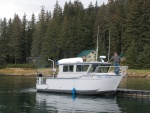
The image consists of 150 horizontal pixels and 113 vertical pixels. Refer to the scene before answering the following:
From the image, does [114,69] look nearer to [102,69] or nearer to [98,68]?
[102,69]

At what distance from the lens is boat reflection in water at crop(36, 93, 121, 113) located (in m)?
26.0

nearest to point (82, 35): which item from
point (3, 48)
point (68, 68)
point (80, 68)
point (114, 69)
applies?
point (3, 48)

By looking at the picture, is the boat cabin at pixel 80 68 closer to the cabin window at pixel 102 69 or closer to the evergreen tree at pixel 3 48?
the cabin window at pixel 102 69

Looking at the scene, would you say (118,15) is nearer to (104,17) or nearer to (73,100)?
(104,17)

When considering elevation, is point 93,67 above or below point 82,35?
below

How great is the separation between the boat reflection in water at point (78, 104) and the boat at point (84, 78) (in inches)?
38.3

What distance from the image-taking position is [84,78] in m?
33.7

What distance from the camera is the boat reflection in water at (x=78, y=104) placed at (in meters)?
26.0

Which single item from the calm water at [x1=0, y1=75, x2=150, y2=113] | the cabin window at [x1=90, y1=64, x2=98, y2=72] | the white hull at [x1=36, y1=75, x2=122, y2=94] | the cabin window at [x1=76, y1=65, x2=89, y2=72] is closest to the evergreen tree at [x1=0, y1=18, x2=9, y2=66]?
the white hull at [x1=36, y1=75, x2=122, y2=94]

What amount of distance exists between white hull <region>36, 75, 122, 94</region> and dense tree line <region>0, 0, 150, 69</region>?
51.9 metres

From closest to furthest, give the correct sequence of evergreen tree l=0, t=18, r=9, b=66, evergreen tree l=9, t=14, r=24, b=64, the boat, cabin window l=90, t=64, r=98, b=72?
the boat < cabin window l=90, t=64, r=98, b=72 < evergreen tree l=0, t=18, r=9, b=66 < evergreen tree l=9, t=14, r=24, b=64

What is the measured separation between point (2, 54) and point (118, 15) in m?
43.3

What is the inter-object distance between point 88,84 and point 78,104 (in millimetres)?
5320

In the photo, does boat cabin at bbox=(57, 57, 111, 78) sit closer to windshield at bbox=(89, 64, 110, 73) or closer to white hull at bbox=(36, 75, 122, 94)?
windshield at bbox=(89, 64, 110, 73)
